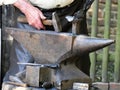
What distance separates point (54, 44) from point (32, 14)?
197 millimetres

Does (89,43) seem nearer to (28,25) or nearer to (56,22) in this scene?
(56,22)

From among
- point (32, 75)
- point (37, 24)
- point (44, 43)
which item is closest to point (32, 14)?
point (37, 24)

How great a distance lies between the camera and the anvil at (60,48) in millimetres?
2041

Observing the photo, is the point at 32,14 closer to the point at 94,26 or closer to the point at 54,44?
the point at 54,44

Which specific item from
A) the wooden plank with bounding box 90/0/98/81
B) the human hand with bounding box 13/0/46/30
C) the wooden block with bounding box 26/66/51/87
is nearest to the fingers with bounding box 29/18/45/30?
the human hand with bounding box 13/0/46/30

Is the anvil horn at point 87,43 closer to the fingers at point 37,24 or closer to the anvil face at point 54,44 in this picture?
the anvil face at point 54,44

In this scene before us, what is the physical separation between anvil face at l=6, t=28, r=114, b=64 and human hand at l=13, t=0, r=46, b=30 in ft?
0.18

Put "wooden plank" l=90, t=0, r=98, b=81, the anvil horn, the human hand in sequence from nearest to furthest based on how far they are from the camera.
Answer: the anvil horn
the human hand
"wooden plank" l=90, t=0, r=98, b=81

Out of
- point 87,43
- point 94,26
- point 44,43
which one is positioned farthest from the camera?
point 94,26

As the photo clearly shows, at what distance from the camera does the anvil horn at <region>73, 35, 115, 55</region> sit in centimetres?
201

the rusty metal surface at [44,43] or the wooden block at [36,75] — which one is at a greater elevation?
the rusty metal surface at [44,43]

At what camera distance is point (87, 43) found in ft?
6.64

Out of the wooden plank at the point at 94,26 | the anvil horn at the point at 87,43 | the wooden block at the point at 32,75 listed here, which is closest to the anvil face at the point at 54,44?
the anvil horn at the point at 87,43

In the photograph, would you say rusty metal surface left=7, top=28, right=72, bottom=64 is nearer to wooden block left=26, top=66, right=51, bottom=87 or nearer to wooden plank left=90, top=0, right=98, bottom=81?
wooden block left=26, top=66, right=51, bottom=87
